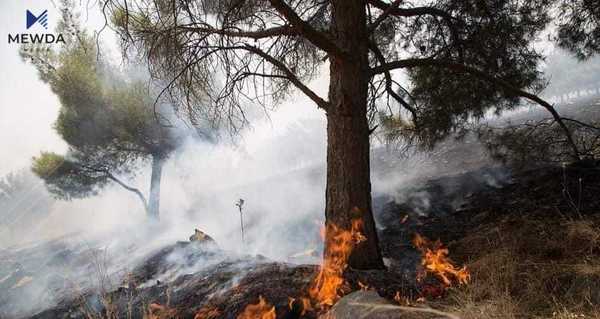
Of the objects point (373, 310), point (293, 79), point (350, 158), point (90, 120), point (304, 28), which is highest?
point (90, 120)

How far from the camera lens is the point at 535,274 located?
271 centimetres

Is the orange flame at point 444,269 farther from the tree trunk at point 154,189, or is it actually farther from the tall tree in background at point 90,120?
the tree trunk at point 154,189

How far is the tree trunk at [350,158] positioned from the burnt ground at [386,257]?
0.42 metres

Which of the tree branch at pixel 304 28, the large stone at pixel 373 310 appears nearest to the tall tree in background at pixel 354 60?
the tree branch at pixel 304 28

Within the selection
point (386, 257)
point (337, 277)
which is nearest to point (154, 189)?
point (386, 257)

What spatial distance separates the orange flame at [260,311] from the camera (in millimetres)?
2978

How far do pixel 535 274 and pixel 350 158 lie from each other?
6.43 ft

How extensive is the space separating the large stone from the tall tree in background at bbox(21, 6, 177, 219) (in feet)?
42.8

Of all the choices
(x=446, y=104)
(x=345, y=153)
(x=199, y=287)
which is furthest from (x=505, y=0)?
(x=199, y=287)

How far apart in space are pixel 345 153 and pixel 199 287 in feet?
8.32

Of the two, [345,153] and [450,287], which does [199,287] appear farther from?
[450,287]

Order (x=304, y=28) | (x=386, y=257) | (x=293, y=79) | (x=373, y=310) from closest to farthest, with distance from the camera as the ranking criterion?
(x=373, y=310) → (x=304, y=28) → (x=293, y=79) → (x=386, y=257)

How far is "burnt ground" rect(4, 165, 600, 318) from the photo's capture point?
335 cm

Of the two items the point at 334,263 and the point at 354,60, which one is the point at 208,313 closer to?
the point at 334,263
